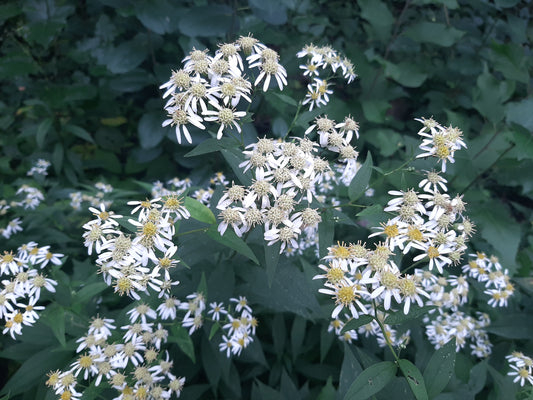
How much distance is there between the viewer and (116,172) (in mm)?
4090

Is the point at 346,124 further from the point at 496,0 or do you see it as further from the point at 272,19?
the point at 496,0

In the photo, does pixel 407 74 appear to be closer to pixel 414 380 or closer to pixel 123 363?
pixel 414 380

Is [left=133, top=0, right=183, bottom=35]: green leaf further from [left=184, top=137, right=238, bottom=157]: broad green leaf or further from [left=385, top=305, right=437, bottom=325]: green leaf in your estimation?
[left=385, top=305, right=437, bottom=325]: green leaf

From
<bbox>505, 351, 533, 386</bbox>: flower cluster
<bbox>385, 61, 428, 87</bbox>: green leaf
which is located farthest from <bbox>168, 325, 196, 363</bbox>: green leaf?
<bbox>385, 61, 428, 87</bbox>: green leaf

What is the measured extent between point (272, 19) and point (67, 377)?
10.1ft

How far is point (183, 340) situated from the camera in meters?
1.74

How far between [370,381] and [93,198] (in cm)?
241

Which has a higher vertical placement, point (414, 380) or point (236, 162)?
point (236, 162)

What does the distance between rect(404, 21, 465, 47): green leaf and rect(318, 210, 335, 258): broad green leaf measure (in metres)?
2.69

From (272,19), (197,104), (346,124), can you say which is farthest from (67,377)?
(272,19)

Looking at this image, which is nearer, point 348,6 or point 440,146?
point 440,146

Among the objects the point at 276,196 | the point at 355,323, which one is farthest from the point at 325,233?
the point at 355,323

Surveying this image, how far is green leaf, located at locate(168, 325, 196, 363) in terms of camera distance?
5.70ft

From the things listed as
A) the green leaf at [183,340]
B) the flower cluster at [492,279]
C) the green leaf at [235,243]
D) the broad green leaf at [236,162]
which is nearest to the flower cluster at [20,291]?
the green leaf at [183,340]
